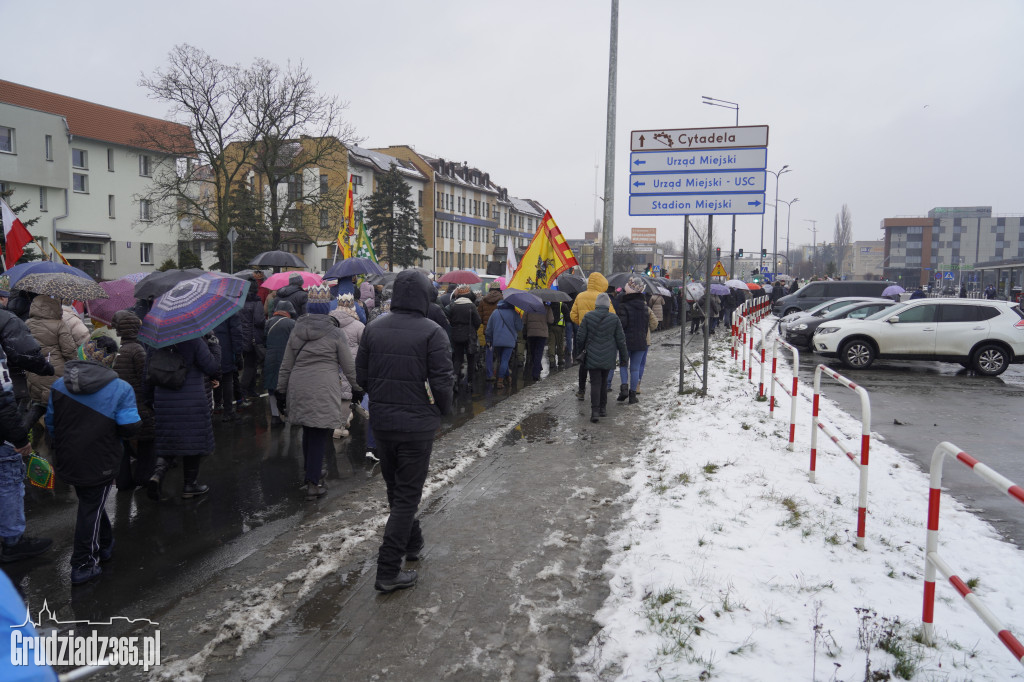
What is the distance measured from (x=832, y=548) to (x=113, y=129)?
56661 mm

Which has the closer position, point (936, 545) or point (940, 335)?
point (936, 545)

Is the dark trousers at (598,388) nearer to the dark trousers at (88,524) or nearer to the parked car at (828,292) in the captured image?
the dark trousers at (88,524)

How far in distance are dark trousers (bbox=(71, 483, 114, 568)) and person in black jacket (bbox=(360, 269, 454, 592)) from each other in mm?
2145

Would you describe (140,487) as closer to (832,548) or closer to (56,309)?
(56,309)

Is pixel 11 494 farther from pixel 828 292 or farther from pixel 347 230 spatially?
pixel 828 292

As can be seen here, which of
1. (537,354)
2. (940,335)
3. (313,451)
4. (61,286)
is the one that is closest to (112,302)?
(61,286)

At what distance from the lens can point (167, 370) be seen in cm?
620

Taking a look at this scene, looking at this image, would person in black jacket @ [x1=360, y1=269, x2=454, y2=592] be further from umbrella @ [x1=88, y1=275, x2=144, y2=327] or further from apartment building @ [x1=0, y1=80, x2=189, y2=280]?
apartment building @ [x1=0, y1=80, x2=189, y2=280]

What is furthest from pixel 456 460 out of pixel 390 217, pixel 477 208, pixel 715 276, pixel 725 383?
pixel 477 208

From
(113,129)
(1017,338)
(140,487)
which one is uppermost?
(113,129)

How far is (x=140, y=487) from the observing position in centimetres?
699

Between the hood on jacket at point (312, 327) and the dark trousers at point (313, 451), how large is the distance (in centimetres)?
89

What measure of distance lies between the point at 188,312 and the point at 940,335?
53.9 feet

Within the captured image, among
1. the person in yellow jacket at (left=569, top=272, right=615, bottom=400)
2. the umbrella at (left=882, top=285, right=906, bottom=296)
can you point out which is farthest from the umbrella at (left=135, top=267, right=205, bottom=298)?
the umbrella at (left=882, top=285, right=906, bottom=296)
